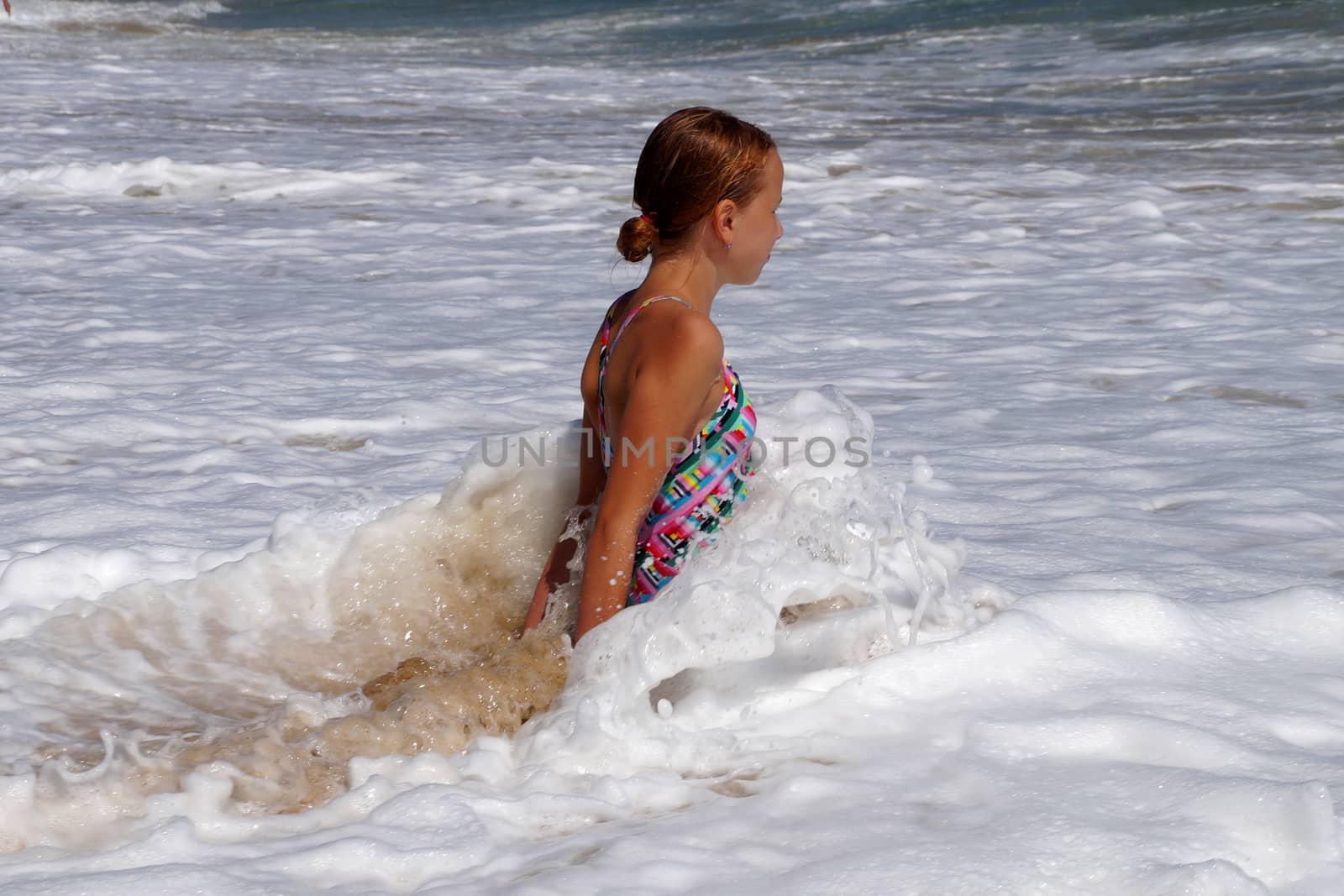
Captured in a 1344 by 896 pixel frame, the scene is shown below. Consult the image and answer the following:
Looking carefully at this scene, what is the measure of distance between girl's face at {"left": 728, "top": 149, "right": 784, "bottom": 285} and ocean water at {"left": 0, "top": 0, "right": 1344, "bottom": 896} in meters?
0.50

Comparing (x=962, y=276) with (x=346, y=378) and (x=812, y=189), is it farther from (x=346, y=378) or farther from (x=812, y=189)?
(x=346, y=378)

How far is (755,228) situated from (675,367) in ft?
1.28

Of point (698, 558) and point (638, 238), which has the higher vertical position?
point (638, 238)

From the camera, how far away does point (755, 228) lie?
2.82 m

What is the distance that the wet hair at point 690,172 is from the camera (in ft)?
8.89

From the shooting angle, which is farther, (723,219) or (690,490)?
(690,490)

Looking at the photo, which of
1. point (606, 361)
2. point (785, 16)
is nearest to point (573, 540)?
point (606, 361)

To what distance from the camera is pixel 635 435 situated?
2619mm

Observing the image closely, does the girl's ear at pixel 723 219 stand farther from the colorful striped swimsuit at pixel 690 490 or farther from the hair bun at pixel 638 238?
the colorful striped swimsuit at pixel 690 490

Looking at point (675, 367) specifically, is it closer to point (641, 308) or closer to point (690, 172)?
point (641, 308)

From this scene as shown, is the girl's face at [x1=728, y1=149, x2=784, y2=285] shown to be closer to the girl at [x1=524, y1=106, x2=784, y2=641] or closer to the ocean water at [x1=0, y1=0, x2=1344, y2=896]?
the girl at [x1=524, y1=106, x2=784, y2=641]

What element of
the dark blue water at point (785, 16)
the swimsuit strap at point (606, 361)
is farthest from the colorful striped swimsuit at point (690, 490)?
the dark blue water at point (785, 16)

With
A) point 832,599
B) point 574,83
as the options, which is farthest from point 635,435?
point 574,83

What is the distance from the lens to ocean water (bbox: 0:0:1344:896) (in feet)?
7.68
